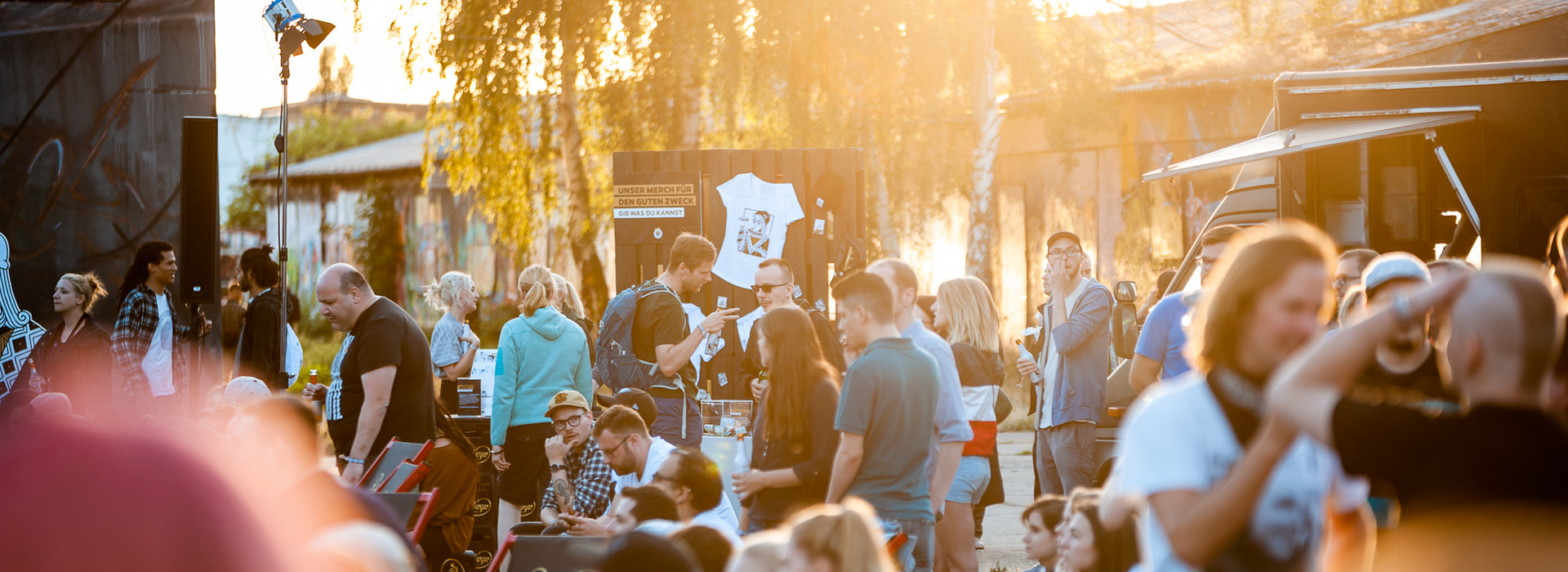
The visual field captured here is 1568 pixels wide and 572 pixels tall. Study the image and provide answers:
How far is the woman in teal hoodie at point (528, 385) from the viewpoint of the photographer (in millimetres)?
7219

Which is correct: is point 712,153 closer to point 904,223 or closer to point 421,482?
point 421,482

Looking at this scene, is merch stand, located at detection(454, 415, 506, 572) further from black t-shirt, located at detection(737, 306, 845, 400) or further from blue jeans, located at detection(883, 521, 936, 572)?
blue jeans, located at detection(883, 521, 936, 572)

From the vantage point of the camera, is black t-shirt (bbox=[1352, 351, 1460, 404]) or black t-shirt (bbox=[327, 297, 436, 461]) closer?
black t-shirt (bbox=[1352, 351, 1460, 404])

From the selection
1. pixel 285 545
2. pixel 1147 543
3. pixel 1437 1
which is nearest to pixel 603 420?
pixel 285 545

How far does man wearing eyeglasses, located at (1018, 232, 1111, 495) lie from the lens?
6.83 meters

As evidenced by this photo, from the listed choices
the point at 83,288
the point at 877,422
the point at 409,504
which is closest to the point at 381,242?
the point at 83,288

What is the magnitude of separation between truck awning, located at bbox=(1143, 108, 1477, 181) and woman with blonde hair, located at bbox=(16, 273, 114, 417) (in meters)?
7.04

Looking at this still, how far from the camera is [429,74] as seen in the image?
1436cm

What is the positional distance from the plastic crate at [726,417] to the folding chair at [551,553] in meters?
1.42

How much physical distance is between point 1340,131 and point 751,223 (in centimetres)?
346

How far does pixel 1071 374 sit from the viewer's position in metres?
→ 6.89

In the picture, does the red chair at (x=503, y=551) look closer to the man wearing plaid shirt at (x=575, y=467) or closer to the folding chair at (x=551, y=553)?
the folding chair at (x=551, y=553)

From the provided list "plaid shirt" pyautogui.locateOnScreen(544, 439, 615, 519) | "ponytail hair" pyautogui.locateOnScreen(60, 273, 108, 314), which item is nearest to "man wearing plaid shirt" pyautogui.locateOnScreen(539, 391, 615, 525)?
"plaid shirt" pyautogui.locateOnScreen(544, 439, 615, 519)

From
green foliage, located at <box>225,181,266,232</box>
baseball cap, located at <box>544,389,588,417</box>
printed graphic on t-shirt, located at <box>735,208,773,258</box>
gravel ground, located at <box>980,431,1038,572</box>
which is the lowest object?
gravel ground, located at <box>980,431,1038,572</box>
